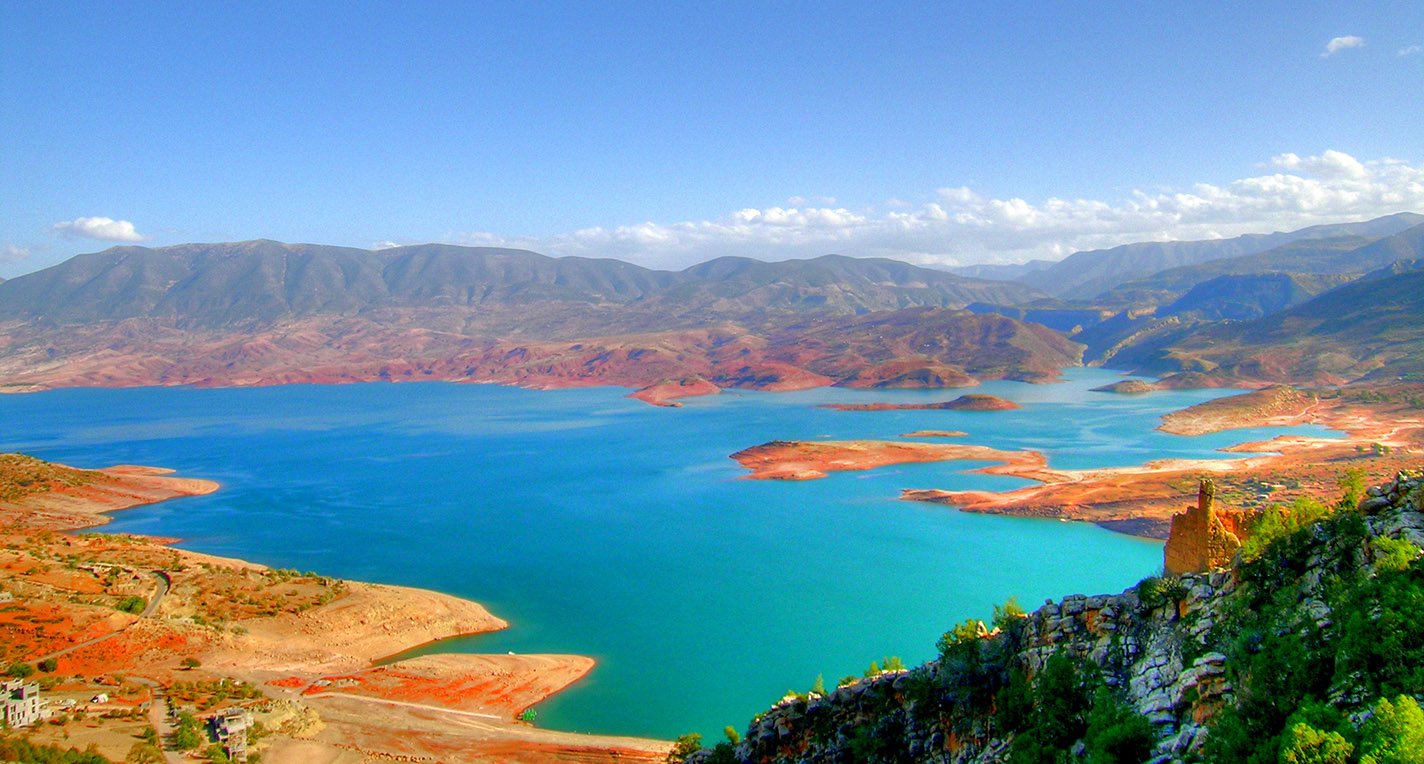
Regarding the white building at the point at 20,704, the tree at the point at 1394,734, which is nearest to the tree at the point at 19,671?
the white building at the point at 20,704

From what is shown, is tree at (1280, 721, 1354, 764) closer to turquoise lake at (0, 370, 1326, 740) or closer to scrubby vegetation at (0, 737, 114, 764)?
turquoise lake at (0, 370, 1326, 740)

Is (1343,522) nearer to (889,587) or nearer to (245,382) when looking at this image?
(889,587)

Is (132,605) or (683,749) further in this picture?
(132,605)

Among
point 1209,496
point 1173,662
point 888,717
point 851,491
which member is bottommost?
point 851,491

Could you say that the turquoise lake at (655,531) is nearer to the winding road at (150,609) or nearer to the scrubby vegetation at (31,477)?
the scrubby vegetation at (31,477)

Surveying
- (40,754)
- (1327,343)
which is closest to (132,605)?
(40,754)

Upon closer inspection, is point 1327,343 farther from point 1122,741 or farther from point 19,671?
point 19,671

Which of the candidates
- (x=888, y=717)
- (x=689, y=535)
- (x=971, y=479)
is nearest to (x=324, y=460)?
(x=689, y=535)
